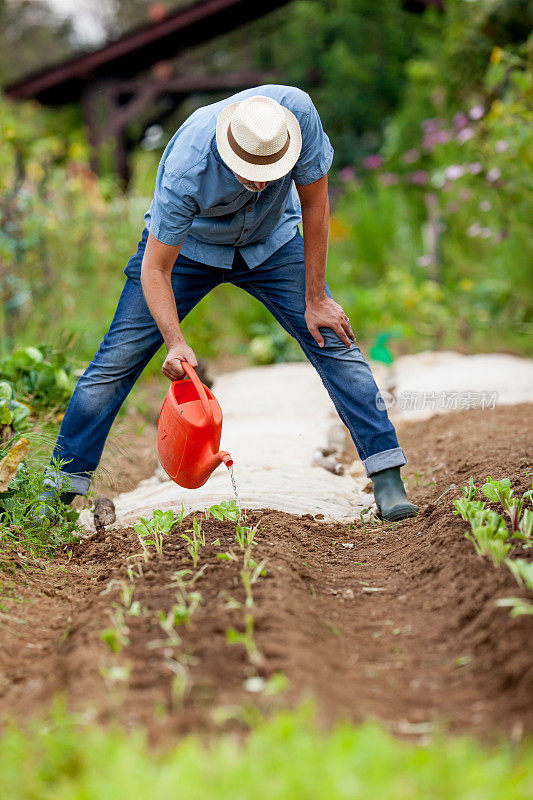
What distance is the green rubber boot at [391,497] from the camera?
3.05 m

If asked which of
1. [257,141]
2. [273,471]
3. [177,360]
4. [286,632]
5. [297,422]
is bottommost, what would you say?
[297,422]

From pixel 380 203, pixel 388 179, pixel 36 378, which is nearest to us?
pixel 36 378

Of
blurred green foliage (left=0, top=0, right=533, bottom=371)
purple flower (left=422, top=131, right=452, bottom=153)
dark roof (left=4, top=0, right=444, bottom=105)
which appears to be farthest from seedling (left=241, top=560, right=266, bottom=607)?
dark roof (left=4, top=0, right=444, bottom=105)

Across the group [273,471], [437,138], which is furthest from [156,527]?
[437,138]

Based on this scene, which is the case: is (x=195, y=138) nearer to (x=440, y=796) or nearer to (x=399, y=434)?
(x=440, y=796)

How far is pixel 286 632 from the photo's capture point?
5.91 feet

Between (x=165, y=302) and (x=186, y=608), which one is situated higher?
(x=165, y=302)

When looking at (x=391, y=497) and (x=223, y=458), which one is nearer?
(x=223, y=458)

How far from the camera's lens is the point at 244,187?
8.84ft

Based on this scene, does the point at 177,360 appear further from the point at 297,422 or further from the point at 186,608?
the point at 297,422

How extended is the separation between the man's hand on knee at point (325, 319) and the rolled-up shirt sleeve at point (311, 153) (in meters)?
0.44

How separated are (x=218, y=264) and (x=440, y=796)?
2.09m

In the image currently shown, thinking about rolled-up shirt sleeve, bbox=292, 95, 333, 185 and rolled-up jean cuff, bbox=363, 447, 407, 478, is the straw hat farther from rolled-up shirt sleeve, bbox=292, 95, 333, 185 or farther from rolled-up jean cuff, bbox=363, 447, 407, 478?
rolled-up jean cuff, bbox=363, 447, 407, 478

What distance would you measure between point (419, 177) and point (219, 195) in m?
7.60
